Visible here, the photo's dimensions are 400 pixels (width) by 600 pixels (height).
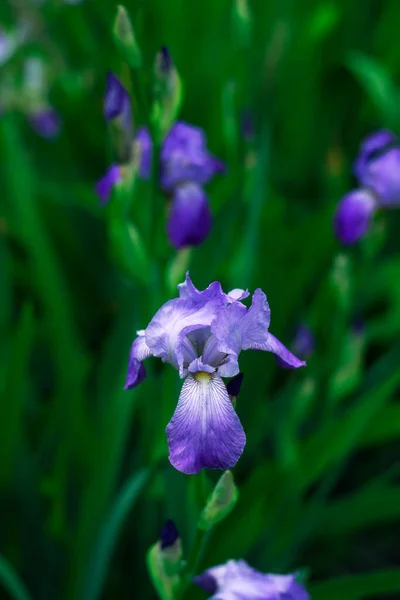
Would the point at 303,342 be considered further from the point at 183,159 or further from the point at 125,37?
the point at 125,37

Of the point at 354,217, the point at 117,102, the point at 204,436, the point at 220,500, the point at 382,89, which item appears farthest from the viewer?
the point at 382,89

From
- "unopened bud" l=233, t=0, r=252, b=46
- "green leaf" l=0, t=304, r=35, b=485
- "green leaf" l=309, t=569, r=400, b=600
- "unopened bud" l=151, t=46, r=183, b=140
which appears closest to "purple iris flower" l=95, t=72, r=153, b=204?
"unopened bud" l=151, t=46, r=183, b=140

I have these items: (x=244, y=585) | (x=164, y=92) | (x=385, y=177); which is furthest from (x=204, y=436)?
(x=385, y=177)

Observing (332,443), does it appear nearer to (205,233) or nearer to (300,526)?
(300,526)

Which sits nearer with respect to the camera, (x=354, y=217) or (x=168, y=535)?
(x=168, y=535)

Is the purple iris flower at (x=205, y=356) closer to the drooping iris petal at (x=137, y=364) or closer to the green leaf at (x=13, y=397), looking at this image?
the drooping iris petal at (x=137, y=364)

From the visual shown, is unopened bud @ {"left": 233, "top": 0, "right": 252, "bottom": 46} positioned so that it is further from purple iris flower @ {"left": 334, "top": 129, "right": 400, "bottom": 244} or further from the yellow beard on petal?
the yellow beard on petal

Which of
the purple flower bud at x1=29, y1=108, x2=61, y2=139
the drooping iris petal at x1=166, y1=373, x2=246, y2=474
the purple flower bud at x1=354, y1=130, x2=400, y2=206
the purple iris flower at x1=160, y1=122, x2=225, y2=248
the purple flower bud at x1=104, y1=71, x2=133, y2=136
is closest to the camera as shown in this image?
the drooping iris petal at x1=166, y1=373, x2=246, y2=474
